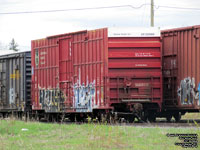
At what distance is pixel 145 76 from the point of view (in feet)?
65.1

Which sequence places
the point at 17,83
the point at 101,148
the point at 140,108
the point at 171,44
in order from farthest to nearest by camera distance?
the point at 17,83, the point at 171,44, the point at 140,108, the point at 101,148

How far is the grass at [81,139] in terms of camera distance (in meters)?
11.4

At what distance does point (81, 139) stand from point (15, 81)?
45.3 ft

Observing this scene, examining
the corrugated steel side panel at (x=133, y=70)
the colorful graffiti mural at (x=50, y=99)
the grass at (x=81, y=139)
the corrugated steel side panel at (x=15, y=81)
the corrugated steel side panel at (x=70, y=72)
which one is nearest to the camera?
the grass at (x=81, y=139)

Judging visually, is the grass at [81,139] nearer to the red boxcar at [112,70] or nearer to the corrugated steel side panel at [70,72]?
the red boxcar at [112,70]

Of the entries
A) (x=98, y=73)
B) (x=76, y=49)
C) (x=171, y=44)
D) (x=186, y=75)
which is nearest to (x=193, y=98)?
(x=186, y=75)

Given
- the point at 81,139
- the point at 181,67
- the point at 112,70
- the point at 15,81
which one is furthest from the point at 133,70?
the point at 15,81

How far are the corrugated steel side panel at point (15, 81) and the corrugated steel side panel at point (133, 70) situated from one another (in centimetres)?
695

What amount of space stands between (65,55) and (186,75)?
17.7 ft

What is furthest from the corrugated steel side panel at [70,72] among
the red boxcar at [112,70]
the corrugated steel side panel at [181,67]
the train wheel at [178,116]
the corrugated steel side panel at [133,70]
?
the train wheel at [178,116]

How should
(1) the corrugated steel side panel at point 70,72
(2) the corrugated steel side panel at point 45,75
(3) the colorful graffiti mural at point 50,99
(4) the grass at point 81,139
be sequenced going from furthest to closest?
1. (2) the corrugated steel side panel at point 45,75
2. (3) the colorful graffiti mural at point 50,99
3. (1) the corrugated steel side panel at point 70,72
4. (4) the grass at point 81,139

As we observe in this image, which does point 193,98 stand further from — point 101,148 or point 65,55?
point 101,148

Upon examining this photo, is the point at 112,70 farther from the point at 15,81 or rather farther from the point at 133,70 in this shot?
the point at 15,81

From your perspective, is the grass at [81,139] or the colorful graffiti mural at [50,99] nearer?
the grass at [81,139]
